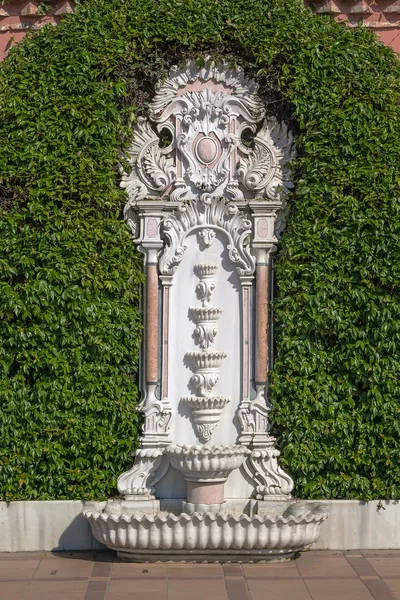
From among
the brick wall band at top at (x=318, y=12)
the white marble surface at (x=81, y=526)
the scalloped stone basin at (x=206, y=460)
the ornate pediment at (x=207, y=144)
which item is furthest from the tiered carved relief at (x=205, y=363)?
the brick wall band at top at (x=318, y=12)

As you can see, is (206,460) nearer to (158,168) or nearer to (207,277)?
(207,277)

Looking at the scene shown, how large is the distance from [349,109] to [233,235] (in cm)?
127

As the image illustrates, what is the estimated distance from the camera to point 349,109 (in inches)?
268

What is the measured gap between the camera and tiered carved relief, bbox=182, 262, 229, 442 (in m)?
6.84

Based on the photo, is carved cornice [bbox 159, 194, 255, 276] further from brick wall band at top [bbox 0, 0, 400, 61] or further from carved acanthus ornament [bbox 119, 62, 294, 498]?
brick wall band at top [bbox 0, 0, 400, 61]

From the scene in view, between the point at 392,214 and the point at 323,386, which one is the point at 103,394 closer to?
the point at 323,386

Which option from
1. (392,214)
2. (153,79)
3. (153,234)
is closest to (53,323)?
(153,234)

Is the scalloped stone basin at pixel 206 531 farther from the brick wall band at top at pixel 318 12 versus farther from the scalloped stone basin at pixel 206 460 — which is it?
the brick wall band at top at pixel 318 12

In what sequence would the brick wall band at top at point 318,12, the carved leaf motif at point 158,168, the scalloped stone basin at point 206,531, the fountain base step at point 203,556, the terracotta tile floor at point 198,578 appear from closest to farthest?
the terracotta tile floor at point 198,578, the scalloped stone basin at point 206,531, the fountain base step at point 203,556, the carved leaf motif at point 158,168, the brick wall band at top at point 318,12

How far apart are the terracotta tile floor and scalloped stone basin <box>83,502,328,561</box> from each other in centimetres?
17

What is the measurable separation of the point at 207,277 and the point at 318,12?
7.36ft

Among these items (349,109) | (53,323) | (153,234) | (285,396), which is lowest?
(285,396)

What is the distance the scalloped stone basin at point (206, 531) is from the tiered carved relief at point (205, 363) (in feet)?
2.72

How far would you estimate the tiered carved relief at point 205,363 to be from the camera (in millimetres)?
6836
